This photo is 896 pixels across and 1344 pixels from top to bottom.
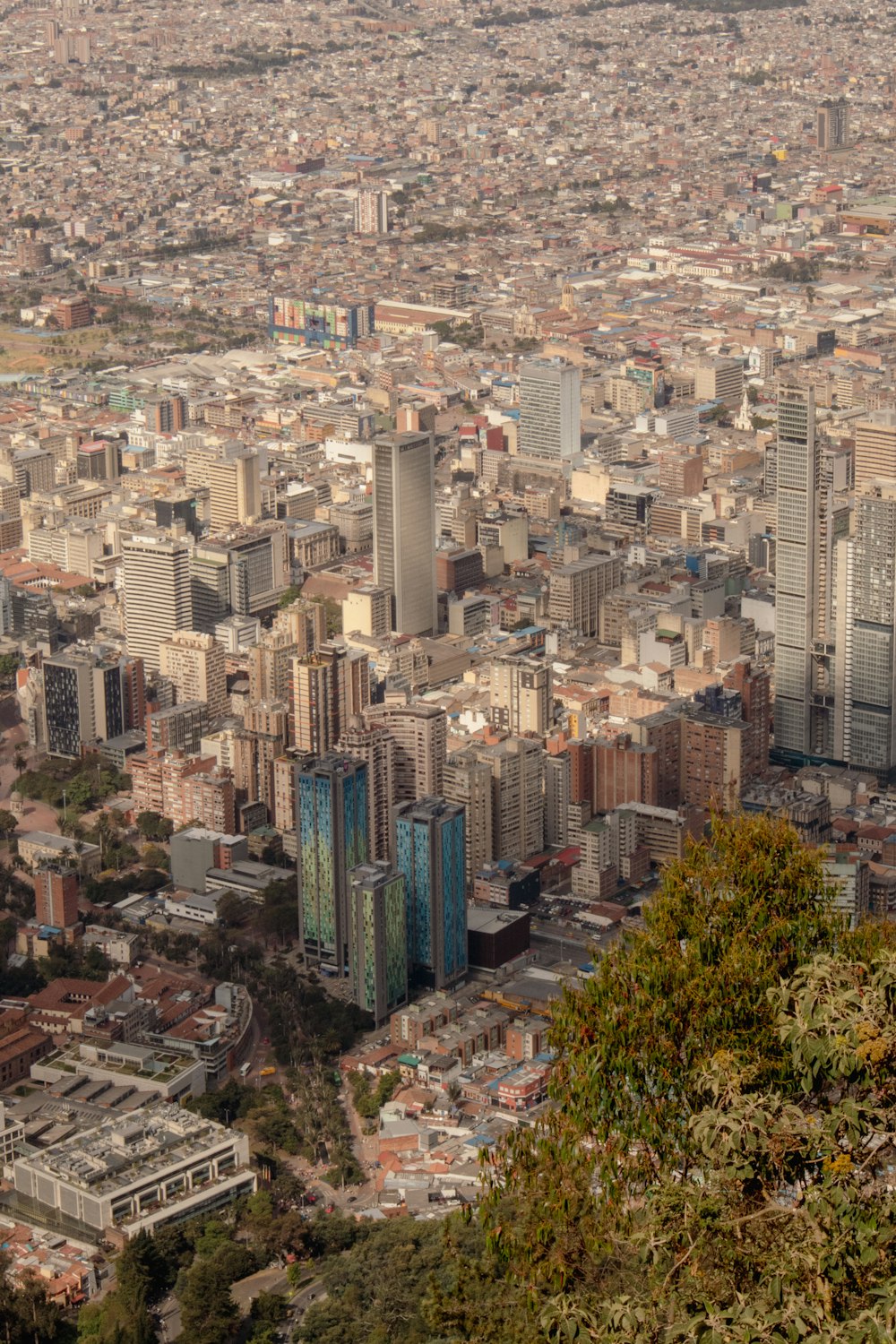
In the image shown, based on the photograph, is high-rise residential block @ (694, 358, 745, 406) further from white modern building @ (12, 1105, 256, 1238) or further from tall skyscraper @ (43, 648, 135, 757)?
white modern building @ (12, 1105, 256, 1238)

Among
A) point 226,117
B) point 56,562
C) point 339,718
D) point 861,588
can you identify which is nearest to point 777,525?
point 861,588

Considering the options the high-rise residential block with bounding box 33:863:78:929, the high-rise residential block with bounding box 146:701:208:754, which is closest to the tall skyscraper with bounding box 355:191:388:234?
the high-rise residential block with bounding box 146:701:208:754

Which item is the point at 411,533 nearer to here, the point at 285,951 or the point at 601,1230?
the point at 285,951

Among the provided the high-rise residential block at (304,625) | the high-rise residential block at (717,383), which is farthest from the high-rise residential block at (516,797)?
the high-rise residential block at (717,383)

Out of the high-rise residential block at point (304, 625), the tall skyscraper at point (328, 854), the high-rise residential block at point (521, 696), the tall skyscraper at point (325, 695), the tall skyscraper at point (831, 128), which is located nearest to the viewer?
the tall skyscraper at point (328, 854)

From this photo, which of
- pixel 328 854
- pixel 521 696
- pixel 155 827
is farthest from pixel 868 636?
pixel 155 827

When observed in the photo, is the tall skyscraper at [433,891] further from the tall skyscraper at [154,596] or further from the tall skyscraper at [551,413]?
the tall skyscraper at [551,413]
